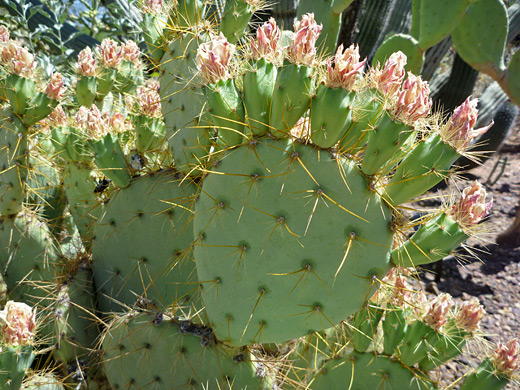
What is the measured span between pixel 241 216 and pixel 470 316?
835 millimetres

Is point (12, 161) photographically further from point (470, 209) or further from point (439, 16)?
point (439, 16)

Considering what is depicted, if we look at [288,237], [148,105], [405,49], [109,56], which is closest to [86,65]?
[109,56]

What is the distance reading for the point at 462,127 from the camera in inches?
37.8

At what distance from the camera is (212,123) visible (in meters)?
1.17

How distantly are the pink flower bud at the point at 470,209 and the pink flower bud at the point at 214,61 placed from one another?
61 cm

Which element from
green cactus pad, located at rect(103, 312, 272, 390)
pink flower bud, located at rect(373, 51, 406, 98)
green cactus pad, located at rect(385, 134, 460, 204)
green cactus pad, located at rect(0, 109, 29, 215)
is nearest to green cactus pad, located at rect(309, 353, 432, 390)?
green cactus pad, located at rect(103, 312, 272, 390)

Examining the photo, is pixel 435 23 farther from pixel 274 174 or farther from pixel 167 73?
pixel 274 174

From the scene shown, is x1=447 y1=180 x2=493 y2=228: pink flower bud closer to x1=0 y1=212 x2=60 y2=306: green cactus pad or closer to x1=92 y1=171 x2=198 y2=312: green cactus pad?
x1=92 y1=171 x2=198 y2=312: green cactus pad

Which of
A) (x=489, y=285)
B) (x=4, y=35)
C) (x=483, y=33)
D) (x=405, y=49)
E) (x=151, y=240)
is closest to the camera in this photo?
(x=151, y=240)

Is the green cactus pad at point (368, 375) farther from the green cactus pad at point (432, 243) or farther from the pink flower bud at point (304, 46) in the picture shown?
the pink flower bud at point (304, 46)

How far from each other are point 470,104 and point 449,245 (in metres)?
0.32

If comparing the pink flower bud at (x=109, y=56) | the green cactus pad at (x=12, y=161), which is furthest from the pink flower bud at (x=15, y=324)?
the pink flower bud at (x=109, y=56)

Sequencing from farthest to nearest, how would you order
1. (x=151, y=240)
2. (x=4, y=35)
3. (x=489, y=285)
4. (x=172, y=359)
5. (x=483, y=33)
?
(x=489, y=285) → (x=483, y=33) → (x=4, y=35) → (x=151, y=240) → (x=172, y=359)

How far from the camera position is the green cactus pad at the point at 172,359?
4.27 ft
